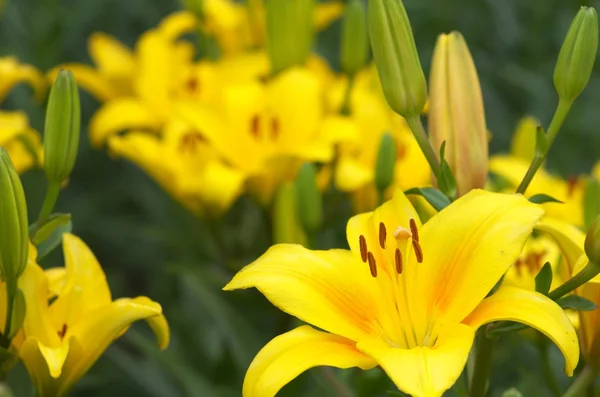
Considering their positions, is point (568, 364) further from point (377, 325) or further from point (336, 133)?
point (336, 133)

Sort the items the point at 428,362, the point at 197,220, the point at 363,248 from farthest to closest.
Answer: the point at 197,220 < the point at 363,248 < the point at 428,362

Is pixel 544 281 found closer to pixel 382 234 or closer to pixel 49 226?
pixel 382 234

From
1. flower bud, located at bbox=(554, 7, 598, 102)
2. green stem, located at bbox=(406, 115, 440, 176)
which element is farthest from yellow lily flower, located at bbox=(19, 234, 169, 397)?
flower bud, located at bbox=(554, 7, 598, 102)

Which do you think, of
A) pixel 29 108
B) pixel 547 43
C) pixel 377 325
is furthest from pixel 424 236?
pixel 547 43

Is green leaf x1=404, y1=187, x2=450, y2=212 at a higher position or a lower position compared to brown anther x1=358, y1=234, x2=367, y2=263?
higher

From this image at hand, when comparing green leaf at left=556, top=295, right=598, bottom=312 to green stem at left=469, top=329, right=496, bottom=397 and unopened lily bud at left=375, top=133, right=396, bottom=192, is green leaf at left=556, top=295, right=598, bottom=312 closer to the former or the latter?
green stem at left=469, top=329, right=496, bottom=397

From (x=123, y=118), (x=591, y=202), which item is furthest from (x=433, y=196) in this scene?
(x=123, y=118)
